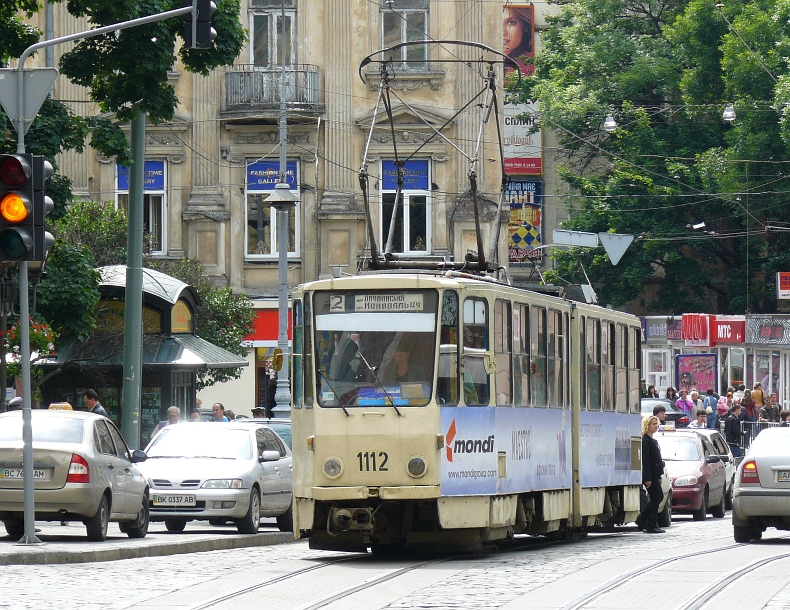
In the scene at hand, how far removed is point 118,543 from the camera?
18172 mm

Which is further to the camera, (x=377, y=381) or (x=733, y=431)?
(x=733, y=431)

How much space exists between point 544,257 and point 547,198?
2.33 meters

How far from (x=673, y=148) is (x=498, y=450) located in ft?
142

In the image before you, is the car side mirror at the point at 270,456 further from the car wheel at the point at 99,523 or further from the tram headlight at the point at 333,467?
the tram headlight at the point at 333,467

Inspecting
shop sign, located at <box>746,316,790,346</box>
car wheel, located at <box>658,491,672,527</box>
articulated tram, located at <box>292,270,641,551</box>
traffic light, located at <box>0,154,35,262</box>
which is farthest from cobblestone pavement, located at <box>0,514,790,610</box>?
shop sign, located at <box>746,316,790,346</box>

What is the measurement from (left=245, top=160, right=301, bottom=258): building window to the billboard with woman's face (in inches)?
950

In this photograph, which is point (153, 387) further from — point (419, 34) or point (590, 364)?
point (419, 34)

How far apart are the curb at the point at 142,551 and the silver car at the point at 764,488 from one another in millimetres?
5699

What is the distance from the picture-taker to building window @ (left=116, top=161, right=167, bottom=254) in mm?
42094

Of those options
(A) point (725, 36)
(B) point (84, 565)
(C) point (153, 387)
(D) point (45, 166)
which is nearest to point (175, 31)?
(C) point (153, 387)

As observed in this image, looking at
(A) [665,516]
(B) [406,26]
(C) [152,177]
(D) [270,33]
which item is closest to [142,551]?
(A) [665,516]

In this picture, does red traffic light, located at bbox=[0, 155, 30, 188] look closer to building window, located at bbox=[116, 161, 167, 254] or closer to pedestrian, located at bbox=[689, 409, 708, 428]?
pedestrian, located at bbox=[689, 409, 708, 428]

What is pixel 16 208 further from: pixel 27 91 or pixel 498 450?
pixel 498 450

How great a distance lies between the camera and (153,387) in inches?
1153
